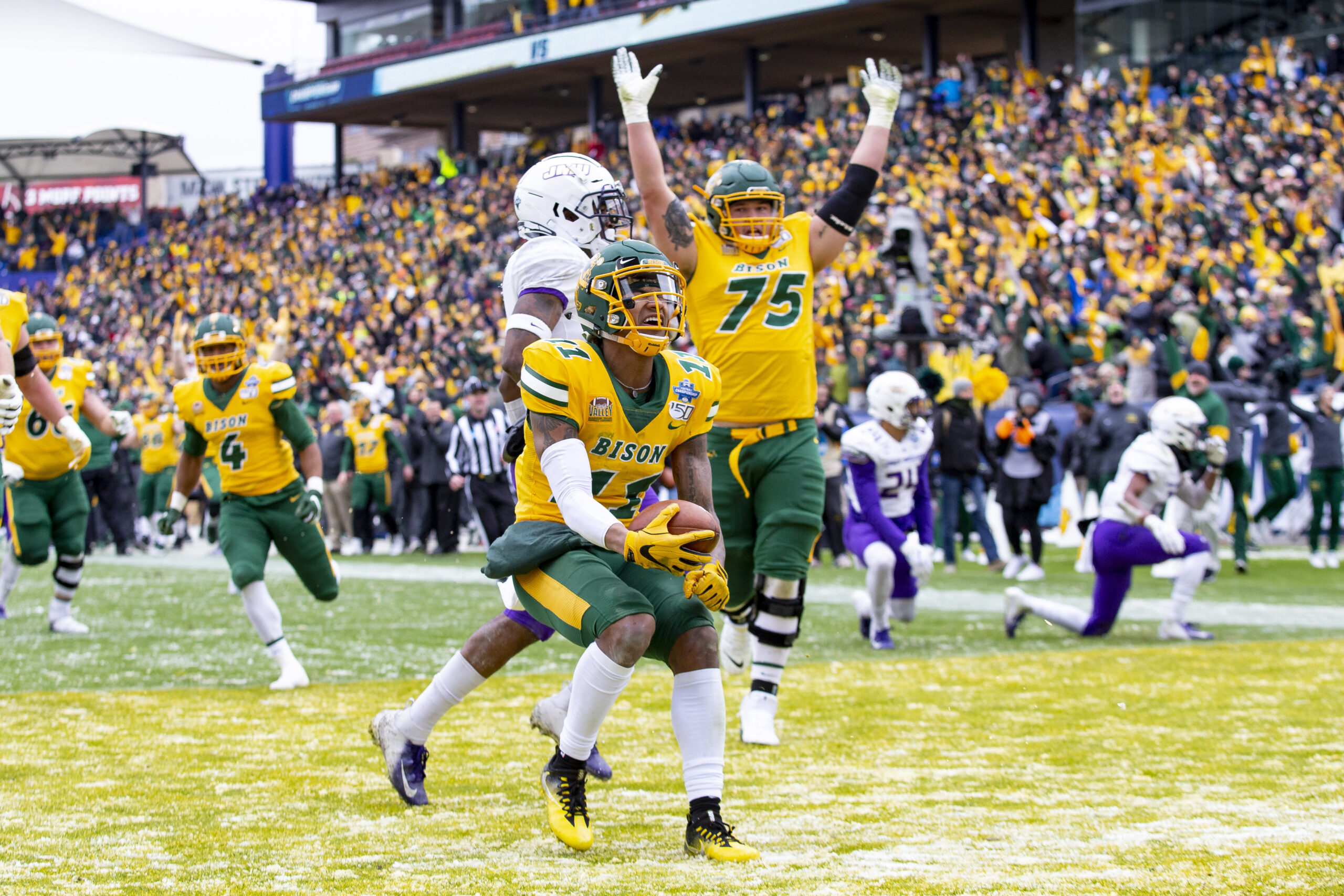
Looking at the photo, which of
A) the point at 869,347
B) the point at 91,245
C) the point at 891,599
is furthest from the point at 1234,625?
the point at 91,245

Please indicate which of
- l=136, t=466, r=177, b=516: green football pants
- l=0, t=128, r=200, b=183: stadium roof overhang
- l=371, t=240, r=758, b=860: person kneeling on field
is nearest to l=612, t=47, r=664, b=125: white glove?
l=371, t=240, r=758, b=860: person kneeling on field

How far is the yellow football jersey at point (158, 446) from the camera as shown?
59.1 ft

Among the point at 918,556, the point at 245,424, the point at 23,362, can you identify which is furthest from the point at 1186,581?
the point at 23,362

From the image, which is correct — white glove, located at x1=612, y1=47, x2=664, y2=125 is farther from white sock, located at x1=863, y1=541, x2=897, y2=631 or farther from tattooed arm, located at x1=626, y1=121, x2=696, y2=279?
white sock, located at x1=863, y1=541, x2=897, y2=631

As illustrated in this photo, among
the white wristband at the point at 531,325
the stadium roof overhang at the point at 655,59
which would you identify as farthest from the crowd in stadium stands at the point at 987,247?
the white wristband at the point at 531,325

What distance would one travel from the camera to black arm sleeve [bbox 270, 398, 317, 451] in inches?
277

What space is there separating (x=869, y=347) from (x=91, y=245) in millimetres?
32309

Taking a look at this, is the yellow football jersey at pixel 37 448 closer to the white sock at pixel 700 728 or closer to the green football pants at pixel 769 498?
the green football pants at pixel 769 498

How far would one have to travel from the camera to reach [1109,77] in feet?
80.4

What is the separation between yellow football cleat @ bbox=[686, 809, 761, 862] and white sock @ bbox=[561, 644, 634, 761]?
384mm

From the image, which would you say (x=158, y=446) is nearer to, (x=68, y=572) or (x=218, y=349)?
(x=68, y=572)

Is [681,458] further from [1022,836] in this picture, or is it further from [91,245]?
[91,245]

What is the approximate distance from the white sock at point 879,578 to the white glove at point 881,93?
3.11m

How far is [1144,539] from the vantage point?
818 cm
